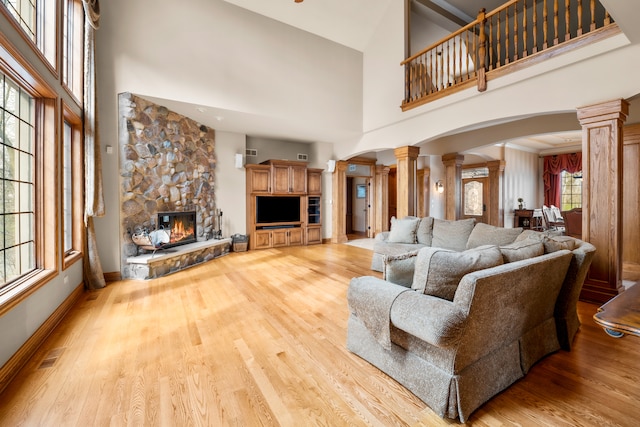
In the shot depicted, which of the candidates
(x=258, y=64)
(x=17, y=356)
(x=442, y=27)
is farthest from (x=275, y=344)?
(x=442, y=27)

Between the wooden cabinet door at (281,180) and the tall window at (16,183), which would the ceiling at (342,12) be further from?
the tall window at (16,183)

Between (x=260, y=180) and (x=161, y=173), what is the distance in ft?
7.63

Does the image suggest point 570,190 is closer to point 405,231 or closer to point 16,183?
point 405,231

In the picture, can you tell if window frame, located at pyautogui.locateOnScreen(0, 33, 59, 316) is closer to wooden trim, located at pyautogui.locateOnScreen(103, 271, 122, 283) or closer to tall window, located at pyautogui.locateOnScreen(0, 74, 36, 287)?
tall window, located at pyautogui.locateOnScreen(0, 74, 36, 287)

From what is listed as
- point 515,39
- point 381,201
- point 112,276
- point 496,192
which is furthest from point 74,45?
point 496,192

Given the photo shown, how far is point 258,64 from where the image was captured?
546cm

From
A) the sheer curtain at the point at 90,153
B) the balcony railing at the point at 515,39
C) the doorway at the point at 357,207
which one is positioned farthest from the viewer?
the doorway at the point at 357,207

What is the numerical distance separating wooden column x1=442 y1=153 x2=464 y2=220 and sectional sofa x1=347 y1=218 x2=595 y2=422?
5.49 meters

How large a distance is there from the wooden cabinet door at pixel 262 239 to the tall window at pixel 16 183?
4.30 m

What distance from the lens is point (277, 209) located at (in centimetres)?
716

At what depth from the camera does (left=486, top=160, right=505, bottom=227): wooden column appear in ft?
27.7

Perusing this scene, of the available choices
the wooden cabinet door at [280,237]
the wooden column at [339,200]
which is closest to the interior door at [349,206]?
the wooden column at [339,200]

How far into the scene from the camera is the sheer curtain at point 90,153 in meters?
3.61

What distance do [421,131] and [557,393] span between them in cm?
458
